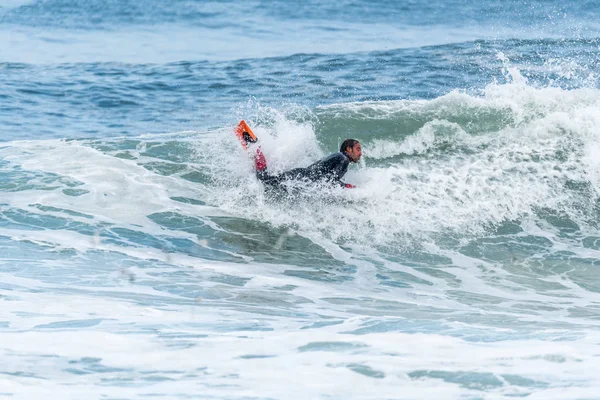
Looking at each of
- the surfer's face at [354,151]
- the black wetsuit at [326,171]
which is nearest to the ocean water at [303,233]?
the black wetsuit at [326,171]

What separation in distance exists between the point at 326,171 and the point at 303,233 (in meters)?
0.91

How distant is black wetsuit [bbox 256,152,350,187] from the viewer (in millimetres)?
11445

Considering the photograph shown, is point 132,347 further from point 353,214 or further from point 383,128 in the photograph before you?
point 383,128

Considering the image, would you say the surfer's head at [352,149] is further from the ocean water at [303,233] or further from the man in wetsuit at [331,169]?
the ocean water at [303,233]

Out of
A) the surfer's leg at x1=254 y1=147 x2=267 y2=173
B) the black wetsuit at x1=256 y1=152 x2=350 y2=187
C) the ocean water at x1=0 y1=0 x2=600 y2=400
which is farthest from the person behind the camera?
the surfer's leg at x1=254 y1=147 x2=267 y2=173

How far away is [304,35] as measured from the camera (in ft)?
96.1

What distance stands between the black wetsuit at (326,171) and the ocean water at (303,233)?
229 millimetres

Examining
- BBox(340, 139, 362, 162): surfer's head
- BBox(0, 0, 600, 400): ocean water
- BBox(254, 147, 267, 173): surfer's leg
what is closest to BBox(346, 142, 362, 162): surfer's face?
BBox(340, 139, 362, 162): surfer's head

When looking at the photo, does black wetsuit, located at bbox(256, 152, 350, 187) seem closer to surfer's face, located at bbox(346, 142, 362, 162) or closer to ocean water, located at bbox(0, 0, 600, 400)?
surfer's face, located at bbox(346, 142, 362, 162)

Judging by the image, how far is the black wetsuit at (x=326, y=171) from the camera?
451 inches

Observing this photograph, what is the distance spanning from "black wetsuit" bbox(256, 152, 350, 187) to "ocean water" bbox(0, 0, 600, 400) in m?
0.23

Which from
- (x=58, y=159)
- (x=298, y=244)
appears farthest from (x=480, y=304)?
(x=58, y=159)

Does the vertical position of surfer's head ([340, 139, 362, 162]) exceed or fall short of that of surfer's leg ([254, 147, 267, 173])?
it exceeds it

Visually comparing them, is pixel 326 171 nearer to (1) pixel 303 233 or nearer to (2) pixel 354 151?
(2) pixel 354 151
